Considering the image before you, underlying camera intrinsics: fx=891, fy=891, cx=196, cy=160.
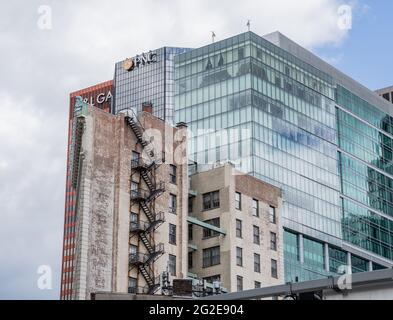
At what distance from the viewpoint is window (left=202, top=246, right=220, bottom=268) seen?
95750 mm

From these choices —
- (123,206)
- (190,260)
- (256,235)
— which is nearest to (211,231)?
(190,260)

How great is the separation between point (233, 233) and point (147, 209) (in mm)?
12392

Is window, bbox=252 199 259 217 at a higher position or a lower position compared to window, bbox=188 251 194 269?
higher

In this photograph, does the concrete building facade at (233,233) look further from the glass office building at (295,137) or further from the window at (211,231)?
the glass office building at (295,137)

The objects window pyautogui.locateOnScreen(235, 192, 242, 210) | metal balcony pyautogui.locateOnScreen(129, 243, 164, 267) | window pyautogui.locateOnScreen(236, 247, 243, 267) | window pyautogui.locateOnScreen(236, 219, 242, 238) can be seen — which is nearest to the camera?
metal balcony pyautogui.locateOnScreen(129, 243, 164, 267)

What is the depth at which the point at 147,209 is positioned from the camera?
87.6 m

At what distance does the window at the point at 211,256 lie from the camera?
314 feet

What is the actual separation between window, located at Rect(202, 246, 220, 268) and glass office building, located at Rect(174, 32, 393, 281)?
2426 cm

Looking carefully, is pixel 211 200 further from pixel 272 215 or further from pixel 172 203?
pixel 272 215

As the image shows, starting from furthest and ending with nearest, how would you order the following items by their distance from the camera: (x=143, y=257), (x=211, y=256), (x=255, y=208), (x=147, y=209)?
(x=255, y=208)
(x=211, y=256)
(x=147, y=209)
(x=143, y=257)

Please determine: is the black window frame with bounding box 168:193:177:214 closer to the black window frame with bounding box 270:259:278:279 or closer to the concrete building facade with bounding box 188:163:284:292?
the concrete building facade with bounding box 188:163:284:292

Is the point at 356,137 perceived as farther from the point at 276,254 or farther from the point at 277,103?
the point at 276,254

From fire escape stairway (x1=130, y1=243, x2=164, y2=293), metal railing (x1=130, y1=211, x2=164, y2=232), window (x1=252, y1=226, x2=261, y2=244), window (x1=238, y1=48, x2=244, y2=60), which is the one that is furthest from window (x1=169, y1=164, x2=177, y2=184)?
window (x1=238, y1=48, x2=244, y2=60)
